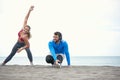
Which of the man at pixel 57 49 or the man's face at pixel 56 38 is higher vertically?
the man's face at pixel 56 38

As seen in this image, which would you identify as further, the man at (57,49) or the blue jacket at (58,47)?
the blue jacket at (58,47)

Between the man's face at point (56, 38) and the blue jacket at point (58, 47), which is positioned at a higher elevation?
the man's face at point (56, 38)

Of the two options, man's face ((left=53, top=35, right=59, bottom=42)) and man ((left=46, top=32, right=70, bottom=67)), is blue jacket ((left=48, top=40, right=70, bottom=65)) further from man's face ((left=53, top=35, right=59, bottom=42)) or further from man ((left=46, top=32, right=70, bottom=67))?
man's face ((left=53, top=35, right=59, bottom=42))

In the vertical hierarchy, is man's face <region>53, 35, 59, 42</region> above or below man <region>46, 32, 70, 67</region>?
above

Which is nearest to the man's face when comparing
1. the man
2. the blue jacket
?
the man

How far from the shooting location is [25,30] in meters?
13.6

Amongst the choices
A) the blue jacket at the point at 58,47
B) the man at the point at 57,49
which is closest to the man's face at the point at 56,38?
the man at the point at 57,49

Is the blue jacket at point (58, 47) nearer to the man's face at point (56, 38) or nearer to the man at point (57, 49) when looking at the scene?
the man at point (57, 49)

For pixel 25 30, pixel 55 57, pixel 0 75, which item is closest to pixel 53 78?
pixel 0 75

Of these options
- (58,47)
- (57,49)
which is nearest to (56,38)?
(58,47)

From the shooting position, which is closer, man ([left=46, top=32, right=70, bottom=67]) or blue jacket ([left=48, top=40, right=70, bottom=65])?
man ([left=46, top=32, right=70, bottom=67])

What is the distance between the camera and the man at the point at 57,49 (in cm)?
1305

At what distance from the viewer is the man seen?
13.1 meters

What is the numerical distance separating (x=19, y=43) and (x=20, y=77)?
4.00 metres
